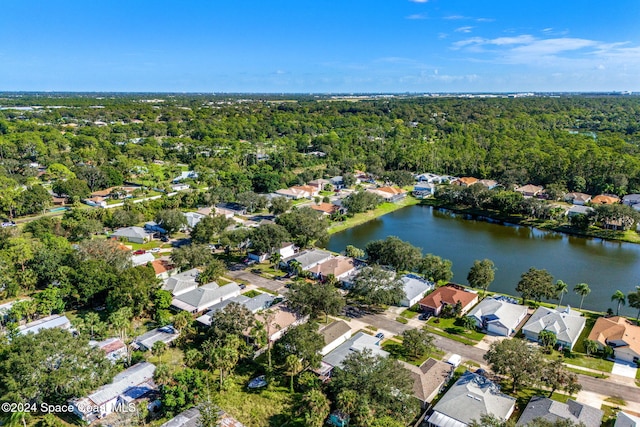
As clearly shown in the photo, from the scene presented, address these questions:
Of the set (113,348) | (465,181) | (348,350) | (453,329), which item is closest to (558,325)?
(453,329)

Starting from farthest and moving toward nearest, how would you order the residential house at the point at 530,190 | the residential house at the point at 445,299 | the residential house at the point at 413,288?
1. the residential house at the point at 530,190
2. the residential house at the point at 413,288
3. the residential house at the point at 445,299

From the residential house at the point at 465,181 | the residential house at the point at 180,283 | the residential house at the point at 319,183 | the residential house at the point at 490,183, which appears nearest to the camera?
the residential house at the point at 180,283

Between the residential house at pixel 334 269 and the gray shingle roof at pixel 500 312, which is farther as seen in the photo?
the residential house at pixel 334 269

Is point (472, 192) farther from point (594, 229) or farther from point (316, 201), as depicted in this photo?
point (316, 201)

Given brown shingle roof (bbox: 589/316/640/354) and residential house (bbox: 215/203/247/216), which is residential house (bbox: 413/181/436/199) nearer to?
residential house (bbox: 215/203/247/216)

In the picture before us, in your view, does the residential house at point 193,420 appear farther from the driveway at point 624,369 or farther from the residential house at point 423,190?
the residential house at point 423,190

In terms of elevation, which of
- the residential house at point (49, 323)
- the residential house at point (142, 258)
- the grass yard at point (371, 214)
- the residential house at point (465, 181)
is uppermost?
the residential house at point (465, 181)

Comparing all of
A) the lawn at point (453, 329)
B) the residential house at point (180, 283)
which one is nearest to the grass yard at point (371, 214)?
the residential house at point (180, 283)

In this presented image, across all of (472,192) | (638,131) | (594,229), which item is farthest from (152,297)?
(638,131)

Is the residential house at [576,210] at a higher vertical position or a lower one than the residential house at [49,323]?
higher
